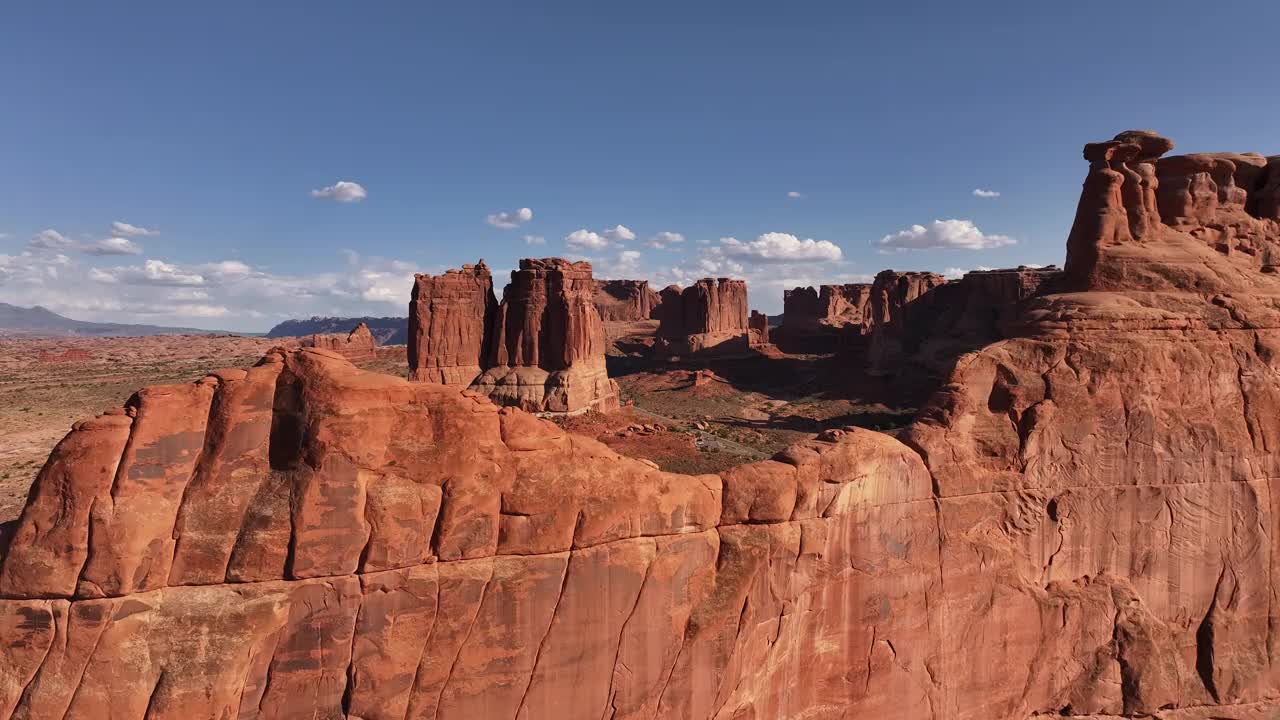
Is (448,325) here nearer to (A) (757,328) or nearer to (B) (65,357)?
(A) (757,328)

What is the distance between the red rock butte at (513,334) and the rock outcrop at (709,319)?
53.2 metres

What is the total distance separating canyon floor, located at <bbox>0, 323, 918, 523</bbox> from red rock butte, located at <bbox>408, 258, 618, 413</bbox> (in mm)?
5868

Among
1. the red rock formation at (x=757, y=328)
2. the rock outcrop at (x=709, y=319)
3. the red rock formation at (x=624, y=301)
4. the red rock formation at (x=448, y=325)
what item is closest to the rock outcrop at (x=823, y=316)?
the red rock formation at (x=757, y=328)

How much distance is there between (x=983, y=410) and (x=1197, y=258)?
8.58 meters

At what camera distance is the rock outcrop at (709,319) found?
11356cm

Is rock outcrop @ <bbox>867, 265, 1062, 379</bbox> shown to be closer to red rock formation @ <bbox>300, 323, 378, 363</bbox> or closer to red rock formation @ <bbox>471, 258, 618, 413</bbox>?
red rock formation @ <bbox>471, 258, 618, 413</bbox>

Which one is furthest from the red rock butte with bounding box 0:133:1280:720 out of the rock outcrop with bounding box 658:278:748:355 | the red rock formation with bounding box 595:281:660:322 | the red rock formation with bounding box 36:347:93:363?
the red rock formation with bounding box 36:347:93:363

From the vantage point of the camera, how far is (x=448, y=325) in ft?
199

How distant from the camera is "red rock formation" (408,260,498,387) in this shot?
196ft

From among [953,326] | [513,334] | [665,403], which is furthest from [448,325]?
[953,326]

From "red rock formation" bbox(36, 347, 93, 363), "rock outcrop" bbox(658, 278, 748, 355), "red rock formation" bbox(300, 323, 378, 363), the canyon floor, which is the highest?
"rock outcrop" bbox(658, 278, 748, 355)

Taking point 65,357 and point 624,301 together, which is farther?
point 624,301

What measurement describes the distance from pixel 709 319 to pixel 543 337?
2352 inches

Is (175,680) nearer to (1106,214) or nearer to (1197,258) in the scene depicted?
(1106,214)
